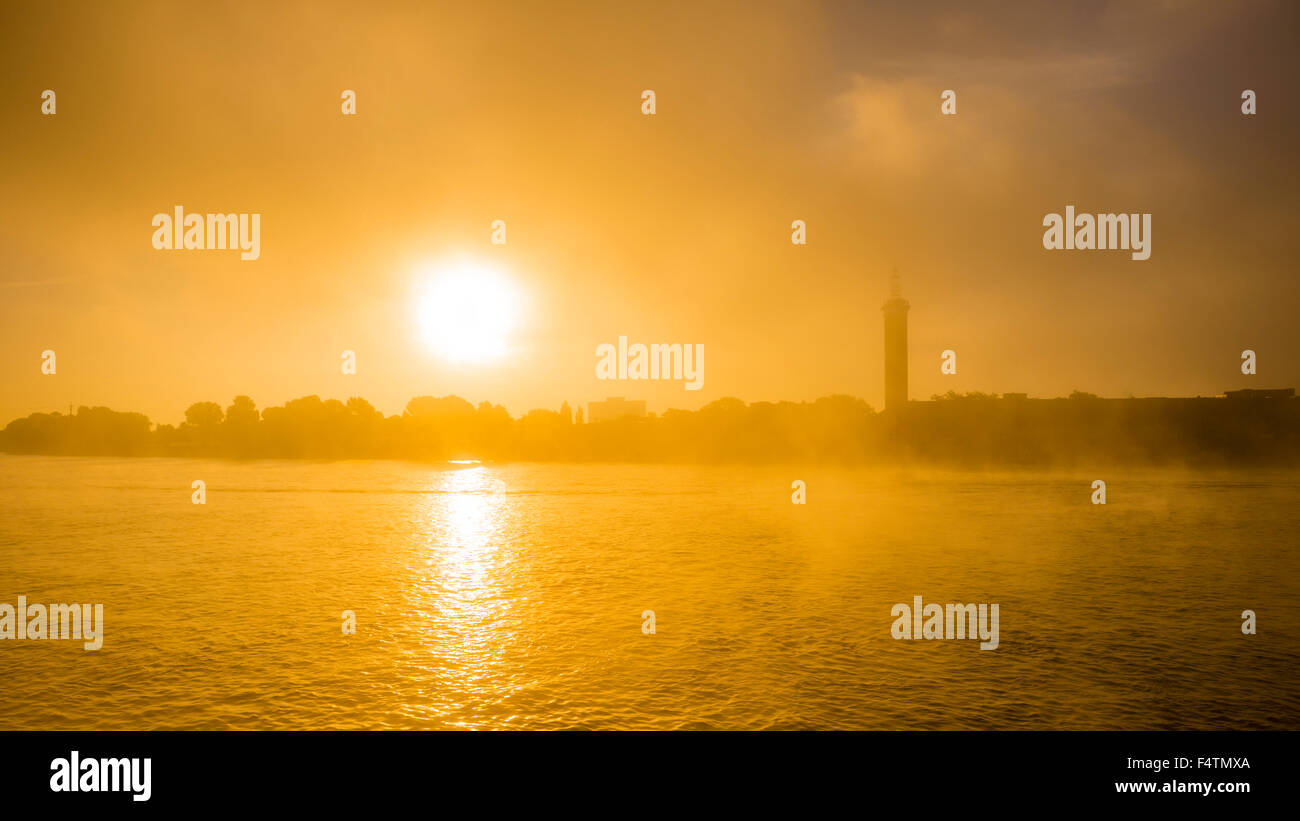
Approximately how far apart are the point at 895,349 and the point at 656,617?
130470 mm

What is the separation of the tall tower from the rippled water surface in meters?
87.3

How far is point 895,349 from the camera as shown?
141m

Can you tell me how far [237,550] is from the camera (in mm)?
33875

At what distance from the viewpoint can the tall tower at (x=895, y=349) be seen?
444ft

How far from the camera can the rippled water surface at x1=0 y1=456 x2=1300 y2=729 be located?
47.2 feet

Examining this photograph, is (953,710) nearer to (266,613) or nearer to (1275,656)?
(1275,656)

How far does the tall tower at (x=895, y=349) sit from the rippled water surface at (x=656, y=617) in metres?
87.3
